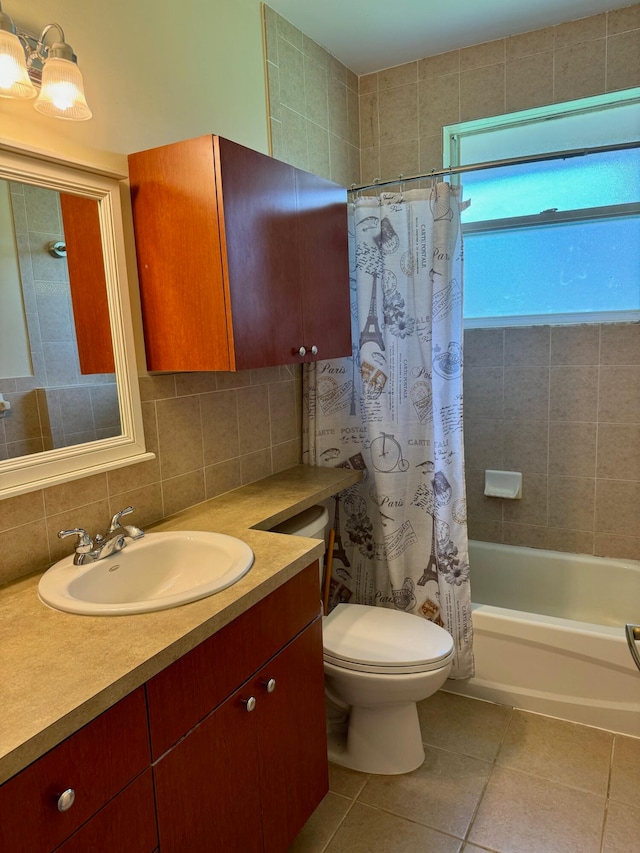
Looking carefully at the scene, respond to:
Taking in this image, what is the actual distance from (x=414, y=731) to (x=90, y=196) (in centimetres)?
191

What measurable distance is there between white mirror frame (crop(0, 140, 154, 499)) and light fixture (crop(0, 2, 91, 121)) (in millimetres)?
113

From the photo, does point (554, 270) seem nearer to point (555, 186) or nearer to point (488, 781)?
point (555, 186)

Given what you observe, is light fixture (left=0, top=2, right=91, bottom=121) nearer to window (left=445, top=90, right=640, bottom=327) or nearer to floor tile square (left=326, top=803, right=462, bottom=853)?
window (left=445, top=90, right=640, bottom=327)

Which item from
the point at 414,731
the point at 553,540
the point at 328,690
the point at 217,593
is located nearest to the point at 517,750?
the point at 414,731

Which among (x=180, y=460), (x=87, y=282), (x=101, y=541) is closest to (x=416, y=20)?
(x=87, y=282)

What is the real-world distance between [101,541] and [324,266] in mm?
1207

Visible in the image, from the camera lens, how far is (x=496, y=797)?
5.90 ft

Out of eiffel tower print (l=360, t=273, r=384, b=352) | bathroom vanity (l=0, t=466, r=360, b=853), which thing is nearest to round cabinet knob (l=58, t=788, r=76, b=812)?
bathroom vanity (l=0, t=466, r=360, b=853)

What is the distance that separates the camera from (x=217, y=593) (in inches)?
48.8

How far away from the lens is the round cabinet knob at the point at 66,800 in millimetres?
869

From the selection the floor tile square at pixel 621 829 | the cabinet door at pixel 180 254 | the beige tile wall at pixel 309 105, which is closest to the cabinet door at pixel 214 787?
the cabinet door at pixel 180 254

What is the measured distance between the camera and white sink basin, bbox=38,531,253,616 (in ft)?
4.06

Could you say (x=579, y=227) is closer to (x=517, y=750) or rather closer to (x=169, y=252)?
(x=169, y=252)

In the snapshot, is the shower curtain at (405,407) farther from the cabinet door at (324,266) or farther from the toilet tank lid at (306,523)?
the toilet tank lid at (306,523)
